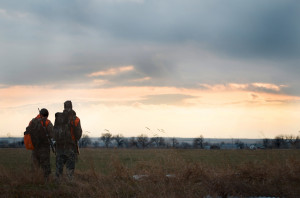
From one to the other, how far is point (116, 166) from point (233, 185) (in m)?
3.19

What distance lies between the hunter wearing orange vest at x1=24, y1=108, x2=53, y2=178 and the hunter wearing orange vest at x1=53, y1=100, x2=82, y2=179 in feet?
2.41

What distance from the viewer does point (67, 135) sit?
29.2 feet

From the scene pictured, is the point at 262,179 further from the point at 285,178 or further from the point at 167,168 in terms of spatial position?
the point at 167,168

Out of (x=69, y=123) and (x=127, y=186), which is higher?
(x=69, y=123)

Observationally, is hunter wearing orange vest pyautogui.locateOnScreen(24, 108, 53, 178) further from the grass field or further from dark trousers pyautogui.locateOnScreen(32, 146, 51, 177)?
the grass field

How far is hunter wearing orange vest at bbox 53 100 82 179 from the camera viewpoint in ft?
29.1

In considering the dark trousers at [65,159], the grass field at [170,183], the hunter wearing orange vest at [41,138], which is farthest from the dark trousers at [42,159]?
the dark trousers at [65,159]

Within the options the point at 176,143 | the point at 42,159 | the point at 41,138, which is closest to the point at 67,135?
the point at 41,138

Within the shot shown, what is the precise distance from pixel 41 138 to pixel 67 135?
1.19m

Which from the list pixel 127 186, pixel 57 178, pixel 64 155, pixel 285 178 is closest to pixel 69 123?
pixel 64 155

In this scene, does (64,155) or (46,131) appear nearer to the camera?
(64,155)

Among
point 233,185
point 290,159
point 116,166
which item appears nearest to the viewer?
point 233,185

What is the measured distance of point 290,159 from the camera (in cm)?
988

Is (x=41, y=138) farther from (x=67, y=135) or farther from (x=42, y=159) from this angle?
(x=67, y=135)
